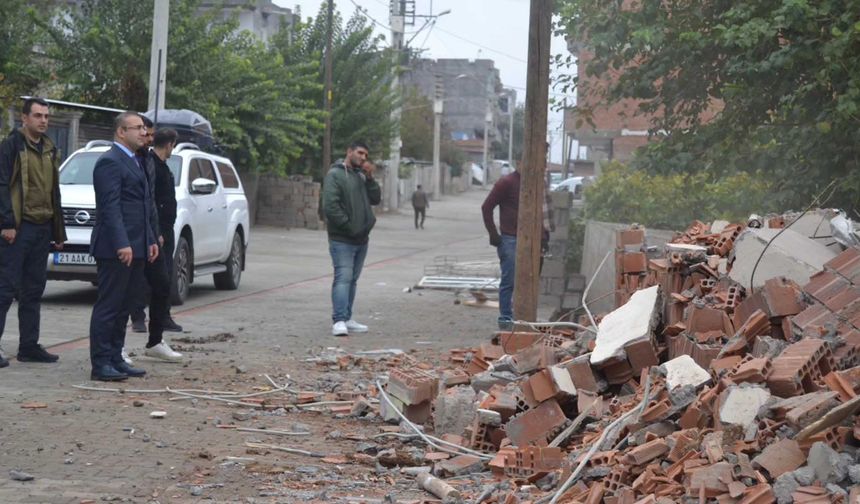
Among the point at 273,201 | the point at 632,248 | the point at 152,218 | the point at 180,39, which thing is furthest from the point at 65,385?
the point at 273,201

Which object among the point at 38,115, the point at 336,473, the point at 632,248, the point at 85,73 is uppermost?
the point at 85,73

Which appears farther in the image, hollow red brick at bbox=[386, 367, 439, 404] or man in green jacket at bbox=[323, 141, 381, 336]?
man in green jacket at bbox=[323, 141, 381, 336]

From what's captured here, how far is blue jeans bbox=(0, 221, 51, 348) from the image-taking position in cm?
961

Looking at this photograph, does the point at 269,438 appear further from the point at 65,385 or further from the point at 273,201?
the point at 273,201

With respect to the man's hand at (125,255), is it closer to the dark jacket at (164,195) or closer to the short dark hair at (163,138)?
the dark jacket at (164,195)

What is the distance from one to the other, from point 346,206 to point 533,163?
8.69 ft

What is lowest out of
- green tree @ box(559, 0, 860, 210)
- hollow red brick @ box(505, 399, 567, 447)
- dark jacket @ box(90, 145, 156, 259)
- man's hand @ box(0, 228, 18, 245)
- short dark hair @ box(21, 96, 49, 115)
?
hollow red brick @ box(505, 399, 567, 447)

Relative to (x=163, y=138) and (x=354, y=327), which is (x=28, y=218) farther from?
(x=354, y=327)

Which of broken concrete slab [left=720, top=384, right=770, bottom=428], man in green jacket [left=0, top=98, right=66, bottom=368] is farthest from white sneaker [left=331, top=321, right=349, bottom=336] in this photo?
broken concrete slab [left=720, top=384, right=770, bottom=428]

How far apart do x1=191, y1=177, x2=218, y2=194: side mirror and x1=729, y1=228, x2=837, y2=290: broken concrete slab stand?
876cm

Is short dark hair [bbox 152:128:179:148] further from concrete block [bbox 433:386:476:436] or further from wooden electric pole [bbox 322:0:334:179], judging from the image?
wooden electric pole [bbox 322:0:334:179]

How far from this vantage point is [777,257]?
8289 mm

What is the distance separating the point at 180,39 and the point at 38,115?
2032cm

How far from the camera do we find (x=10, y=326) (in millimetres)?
12422
